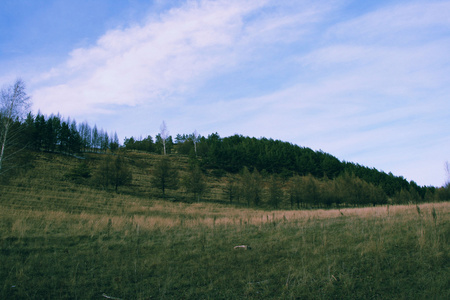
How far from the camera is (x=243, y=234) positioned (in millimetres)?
10328

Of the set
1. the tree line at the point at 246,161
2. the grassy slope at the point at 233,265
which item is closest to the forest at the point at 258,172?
the tree line at the point at 246,161

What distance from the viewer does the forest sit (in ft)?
158

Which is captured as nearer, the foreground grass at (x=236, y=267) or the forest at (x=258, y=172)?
the foreground grass at (x=236, y=267)

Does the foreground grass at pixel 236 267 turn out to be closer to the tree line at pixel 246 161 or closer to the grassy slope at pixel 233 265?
the grassy slope at pixel 233 265

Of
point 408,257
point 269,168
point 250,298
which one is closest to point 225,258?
point 250,298

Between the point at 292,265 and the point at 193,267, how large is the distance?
2578 mm

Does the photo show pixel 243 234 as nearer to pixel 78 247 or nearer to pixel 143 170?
pixel 78 247

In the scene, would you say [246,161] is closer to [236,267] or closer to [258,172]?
[258,172]

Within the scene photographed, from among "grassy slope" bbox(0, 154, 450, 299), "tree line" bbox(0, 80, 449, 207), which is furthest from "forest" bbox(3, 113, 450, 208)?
"grassy slope" bbox(0, 154, 450, 299)

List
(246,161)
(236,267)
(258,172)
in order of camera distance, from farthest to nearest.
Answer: (246,161) → (258,172) → (236,267)

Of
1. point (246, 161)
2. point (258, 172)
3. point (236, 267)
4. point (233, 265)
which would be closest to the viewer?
point (236, 267)

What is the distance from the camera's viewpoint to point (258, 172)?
63781 millimetres

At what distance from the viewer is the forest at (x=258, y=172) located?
4808 cm

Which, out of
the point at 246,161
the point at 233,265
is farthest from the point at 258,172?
the point at 233,265
